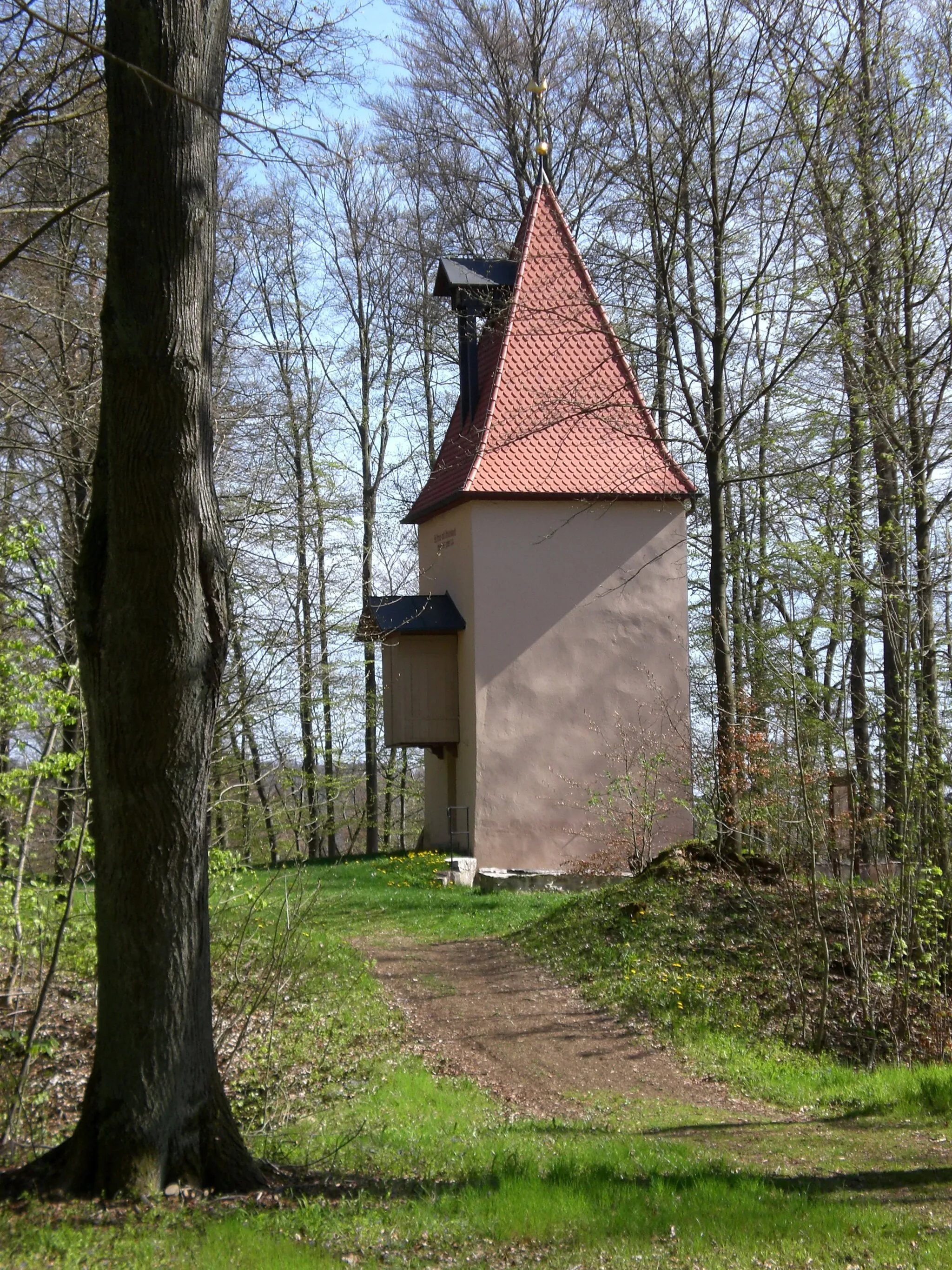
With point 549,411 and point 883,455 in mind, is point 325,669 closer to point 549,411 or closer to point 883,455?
point 549,411

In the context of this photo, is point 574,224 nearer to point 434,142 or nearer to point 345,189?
point 434,142

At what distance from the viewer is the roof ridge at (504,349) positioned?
18156 millimetres

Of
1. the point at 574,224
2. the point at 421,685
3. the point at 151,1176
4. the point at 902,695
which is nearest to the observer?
the point at 151,1176


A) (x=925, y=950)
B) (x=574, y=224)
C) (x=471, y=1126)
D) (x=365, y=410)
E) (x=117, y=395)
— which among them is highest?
(x=574, y=224)

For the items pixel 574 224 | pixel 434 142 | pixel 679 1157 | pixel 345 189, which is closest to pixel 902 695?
pixel 679 1157

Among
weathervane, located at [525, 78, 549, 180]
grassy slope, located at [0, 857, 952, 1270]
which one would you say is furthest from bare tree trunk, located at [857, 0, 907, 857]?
weathervane, located at [525, 78, 549, 180]

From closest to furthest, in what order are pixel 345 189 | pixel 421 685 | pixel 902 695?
pixel 902 695 → pixel 421 685 → pixel 345 189

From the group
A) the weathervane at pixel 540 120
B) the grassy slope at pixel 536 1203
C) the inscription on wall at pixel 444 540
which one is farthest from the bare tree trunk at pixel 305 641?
the weathervane at pixel 540 120

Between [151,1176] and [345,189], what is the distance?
25730mm

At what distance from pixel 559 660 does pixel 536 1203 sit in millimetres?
13606

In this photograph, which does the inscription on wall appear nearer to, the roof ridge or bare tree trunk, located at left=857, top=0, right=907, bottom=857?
the roof ridge

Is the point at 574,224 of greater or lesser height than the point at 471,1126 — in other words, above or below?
above

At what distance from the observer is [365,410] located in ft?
92.6

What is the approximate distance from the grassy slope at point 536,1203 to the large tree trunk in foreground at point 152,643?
1.60 feet
